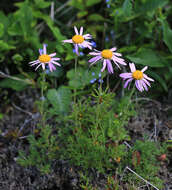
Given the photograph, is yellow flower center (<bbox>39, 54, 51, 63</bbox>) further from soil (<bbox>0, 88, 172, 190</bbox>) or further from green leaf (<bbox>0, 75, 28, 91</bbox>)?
green leaf (<bbox>0, 75, 28, 91</bbox>)

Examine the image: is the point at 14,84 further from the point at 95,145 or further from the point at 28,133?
the point at 95,145

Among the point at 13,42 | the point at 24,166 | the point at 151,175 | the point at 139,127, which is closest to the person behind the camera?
the point at 151,175

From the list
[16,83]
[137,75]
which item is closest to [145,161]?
[137,75]

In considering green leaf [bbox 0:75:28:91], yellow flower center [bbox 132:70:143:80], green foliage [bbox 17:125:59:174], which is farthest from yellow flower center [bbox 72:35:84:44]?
green leaf [bbox 0:75:28:91]

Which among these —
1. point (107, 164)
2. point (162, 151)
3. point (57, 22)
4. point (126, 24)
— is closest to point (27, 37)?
point (57, 22)

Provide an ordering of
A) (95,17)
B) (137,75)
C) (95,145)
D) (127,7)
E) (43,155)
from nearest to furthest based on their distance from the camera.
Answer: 1. (137,75)
2. (95,145)
3. (43,155)
4. (127,7)
5. (95,17)

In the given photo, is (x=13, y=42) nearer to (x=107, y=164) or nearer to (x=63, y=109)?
(x=63, y=109)
